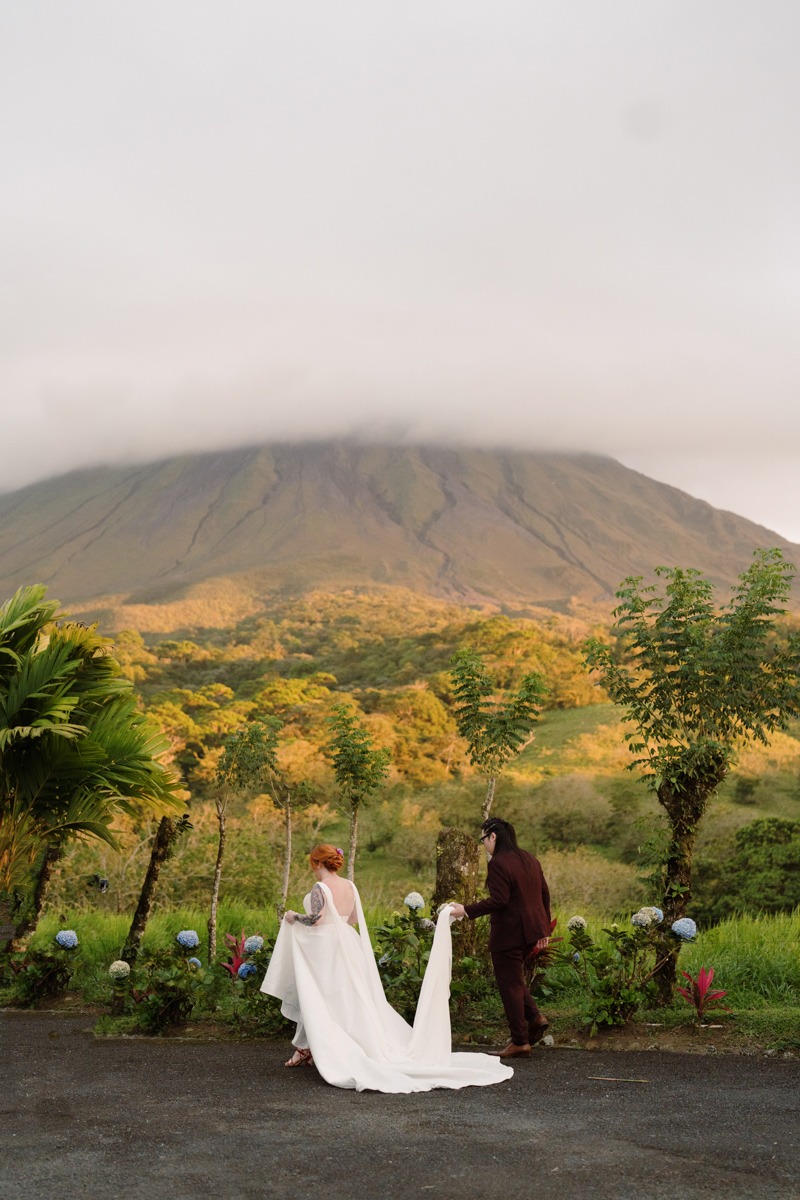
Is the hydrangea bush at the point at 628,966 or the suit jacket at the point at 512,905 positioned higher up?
the suit jacket at the point at 512,905

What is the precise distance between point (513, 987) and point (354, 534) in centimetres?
14792

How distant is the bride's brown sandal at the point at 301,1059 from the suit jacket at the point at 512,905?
1.27m

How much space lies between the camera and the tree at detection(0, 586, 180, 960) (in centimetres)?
959

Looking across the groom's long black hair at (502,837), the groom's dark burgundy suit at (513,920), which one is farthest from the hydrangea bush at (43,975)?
the groom's long black hair at (502,837)

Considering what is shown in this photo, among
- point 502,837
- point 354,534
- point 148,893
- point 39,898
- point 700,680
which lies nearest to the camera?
point 502,837

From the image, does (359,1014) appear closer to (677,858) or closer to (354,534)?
(677,858)

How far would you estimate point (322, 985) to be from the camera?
6.41 metres

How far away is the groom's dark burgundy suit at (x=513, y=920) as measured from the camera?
6.44 metres

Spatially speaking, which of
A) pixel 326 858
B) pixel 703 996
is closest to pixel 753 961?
pixel 703 996

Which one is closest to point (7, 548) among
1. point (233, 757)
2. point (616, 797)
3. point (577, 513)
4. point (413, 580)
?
point (413, 580)

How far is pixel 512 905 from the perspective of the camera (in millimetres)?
6480

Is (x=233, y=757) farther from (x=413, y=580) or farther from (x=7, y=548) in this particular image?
(x=7, y=548)

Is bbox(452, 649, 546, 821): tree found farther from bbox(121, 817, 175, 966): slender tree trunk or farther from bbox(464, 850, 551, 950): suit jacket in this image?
bbox(464, 850, 551, 950): suit jacket

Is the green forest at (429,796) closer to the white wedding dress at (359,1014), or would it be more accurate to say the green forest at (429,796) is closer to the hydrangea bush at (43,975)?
the hydrangea bush at (43,975)
